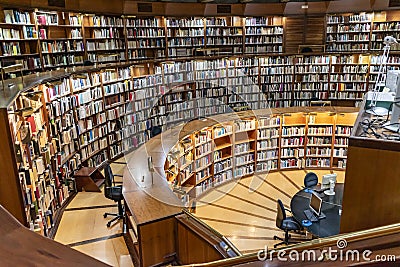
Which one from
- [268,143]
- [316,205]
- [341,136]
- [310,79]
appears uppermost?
[310,79]

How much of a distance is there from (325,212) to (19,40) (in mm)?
6394

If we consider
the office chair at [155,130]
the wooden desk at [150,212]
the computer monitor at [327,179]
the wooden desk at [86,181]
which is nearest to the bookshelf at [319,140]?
the computer monitor at [327,179]

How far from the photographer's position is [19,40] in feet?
20.0

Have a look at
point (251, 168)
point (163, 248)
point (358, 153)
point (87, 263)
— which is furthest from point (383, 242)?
point (251, 168)

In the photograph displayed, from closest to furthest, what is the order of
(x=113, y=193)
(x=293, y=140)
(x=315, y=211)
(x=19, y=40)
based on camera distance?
(x=113, y=193) < (x=315, y=211) < (x=19, y=40) < (x=293, y=140)

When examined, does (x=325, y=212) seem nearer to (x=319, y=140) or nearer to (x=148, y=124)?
(x=319, y=140)

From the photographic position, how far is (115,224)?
17.1 feet

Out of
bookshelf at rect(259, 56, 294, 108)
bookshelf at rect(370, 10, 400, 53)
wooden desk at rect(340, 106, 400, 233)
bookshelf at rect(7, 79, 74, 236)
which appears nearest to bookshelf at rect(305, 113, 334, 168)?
bookshelf at rect(259, 56, 294, 108)

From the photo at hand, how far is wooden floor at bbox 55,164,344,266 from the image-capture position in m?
4.66

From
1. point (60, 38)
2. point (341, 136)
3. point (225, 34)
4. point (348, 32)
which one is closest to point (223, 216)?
point (341, 136)

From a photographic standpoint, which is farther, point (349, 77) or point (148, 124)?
point (349, 77)

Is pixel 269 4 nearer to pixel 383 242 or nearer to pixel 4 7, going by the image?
pixel 4 7

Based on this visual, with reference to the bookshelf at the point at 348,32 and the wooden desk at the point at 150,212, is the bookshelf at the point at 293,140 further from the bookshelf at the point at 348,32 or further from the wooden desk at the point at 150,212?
the wooden desk at the point at 150,212

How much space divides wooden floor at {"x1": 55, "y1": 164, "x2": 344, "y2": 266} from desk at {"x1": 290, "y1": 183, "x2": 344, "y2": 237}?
0.73m
